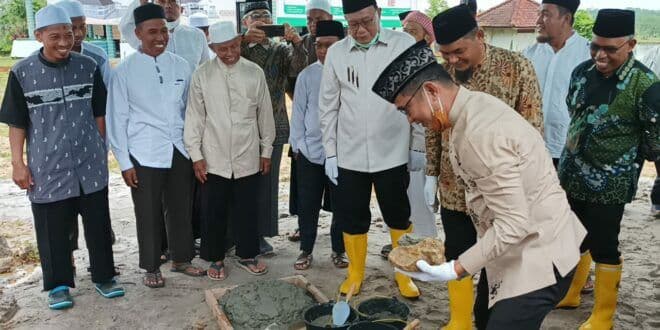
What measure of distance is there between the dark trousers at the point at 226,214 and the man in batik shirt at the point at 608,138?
83.8 inches

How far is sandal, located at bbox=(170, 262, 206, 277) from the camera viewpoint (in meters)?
4.07

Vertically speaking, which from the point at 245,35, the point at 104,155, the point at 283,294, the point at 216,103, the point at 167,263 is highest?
the point at 245,35

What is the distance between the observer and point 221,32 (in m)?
3.64

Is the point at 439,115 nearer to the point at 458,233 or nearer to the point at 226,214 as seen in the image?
the point at 458,233

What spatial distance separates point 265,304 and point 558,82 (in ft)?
8.02

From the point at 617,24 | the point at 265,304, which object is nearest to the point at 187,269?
the point at 265,304

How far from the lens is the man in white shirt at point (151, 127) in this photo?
3586 mm

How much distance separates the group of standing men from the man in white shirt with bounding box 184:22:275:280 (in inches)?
0.4

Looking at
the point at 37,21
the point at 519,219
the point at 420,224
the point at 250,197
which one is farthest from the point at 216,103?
the point at 519,219

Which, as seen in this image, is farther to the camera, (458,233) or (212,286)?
(212,286)

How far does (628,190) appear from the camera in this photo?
284cm

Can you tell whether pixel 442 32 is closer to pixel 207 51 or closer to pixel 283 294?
pixel 283 294

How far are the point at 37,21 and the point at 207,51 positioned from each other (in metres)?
1.45

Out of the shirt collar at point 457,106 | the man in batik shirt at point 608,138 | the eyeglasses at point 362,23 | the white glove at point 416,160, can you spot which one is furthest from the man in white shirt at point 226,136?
the shirt collar at point 457,106
